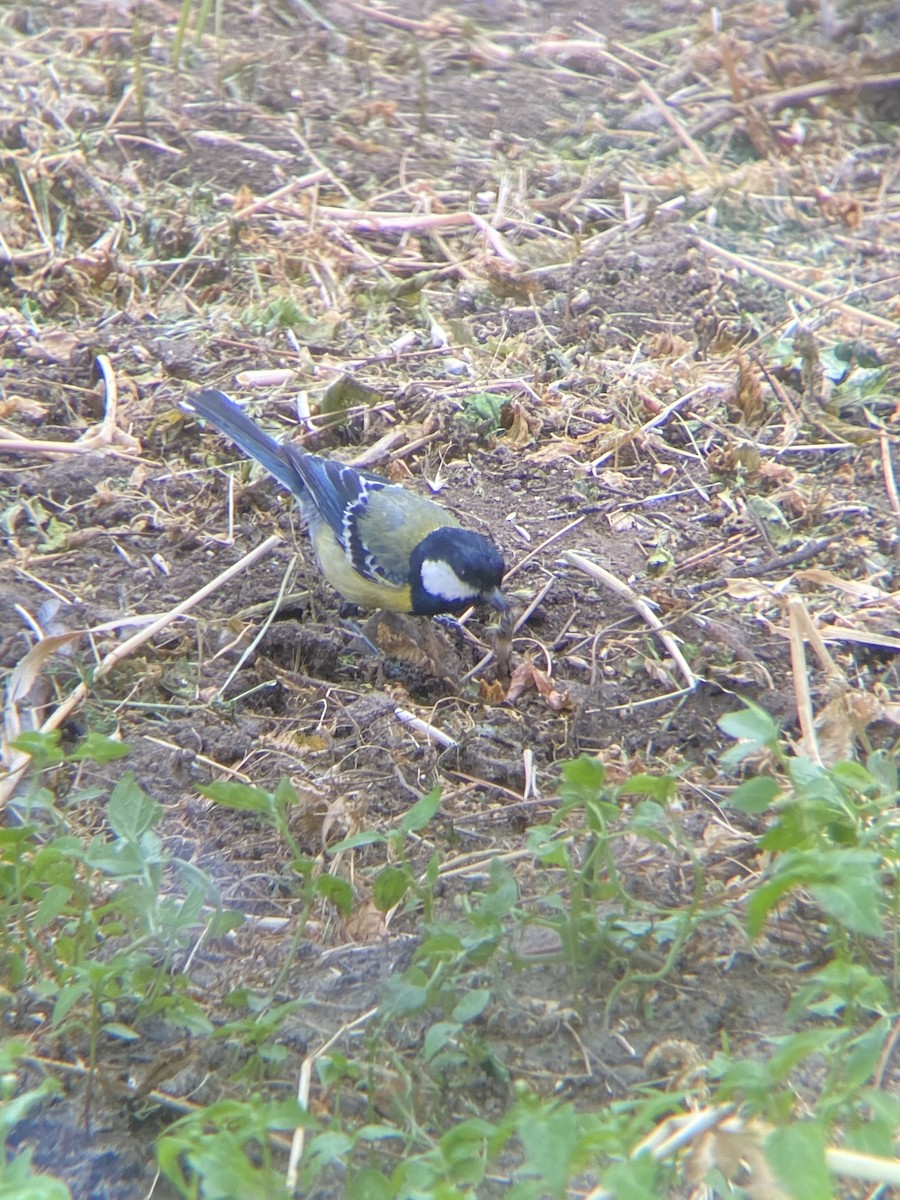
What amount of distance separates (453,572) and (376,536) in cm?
44

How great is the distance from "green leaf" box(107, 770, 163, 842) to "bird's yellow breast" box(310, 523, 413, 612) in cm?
175

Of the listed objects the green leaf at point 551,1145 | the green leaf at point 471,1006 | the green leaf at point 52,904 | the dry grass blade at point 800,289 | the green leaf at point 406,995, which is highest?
the green leaf at point 551,1145

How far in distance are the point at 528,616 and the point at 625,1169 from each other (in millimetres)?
2569

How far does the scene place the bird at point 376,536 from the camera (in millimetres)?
4039

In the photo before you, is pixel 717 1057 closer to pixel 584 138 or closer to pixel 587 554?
pixel 587 554

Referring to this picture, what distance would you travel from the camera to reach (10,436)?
4.80 meters

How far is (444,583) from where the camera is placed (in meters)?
4.12

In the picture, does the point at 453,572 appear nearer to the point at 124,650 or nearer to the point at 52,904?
the point at 124,650

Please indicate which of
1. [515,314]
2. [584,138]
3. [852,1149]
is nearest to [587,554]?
[515,314]

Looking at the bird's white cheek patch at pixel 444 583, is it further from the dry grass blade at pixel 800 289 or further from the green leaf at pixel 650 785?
the dry grass blade at pixel 800 289

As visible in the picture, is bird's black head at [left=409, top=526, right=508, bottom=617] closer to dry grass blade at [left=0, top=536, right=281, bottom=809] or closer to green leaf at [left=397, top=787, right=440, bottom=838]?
dry grass blade at [left=0, top=536, right=281, bottom=809]

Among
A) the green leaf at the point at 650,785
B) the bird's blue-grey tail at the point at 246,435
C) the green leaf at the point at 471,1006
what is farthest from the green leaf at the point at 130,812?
the bird's blue-grey tail at the point at 246,435

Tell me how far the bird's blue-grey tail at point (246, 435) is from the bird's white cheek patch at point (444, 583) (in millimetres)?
704

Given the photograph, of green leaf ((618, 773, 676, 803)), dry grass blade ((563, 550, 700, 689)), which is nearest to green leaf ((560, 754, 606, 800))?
green leaf ((618, 773, 676, 803))
